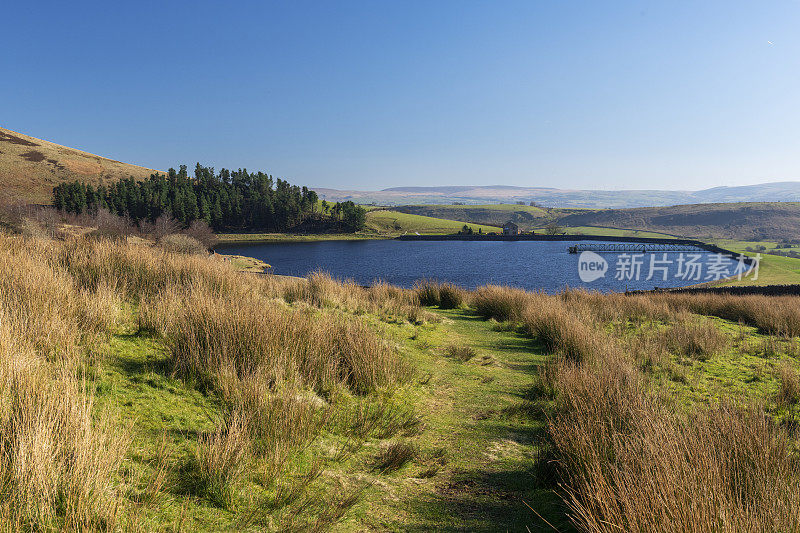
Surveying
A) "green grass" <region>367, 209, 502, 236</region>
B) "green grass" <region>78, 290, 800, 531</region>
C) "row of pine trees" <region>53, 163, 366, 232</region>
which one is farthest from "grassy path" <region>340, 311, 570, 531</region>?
"green grass" <region>367, 209, 502, 236</region>

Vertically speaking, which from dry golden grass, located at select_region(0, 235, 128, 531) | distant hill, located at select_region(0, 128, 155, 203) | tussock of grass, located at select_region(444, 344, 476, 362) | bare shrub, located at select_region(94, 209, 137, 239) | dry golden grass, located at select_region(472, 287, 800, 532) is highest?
distant hill, located at select_region(0, 128, 155, 203)

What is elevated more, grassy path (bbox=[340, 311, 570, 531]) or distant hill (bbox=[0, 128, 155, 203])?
distant hill (bbox=[0, 128, 155, 203])

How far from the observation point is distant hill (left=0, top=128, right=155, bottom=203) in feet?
315

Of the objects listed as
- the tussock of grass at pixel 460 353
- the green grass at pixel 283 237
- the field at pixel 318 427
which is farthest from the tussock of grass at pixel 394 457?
the green grass at pixel 283 237

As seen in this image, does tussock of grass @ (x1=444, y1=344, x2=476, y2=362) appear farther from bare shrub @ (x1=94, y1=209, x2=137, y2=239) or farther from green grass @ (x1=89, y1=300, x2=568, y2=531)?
bare shrub @ (x1=94, y1=209, x2=137, y2=239)

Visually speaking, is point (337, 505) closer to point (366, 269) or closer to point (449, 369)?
point (449, 369)

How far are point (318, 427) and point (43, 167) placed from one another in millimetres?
141921

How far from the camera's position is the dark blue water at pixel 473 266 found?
159 ft

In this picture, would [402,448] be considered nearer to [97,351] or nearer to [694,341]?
[97,351]

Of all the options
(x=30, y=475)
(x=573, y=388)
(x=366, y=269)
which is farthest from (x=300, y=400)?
(x=366, y=269)

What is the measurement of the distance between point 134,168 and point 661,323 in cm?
15617

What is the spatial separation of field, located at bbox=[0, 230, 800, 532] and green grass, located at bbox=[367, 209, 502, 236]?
109 meters

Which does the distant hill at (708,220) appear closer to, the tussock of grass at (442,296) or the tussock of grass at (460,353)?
the tussock of grass at (442,296)

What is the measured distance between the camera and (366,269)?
5594 centimetres
